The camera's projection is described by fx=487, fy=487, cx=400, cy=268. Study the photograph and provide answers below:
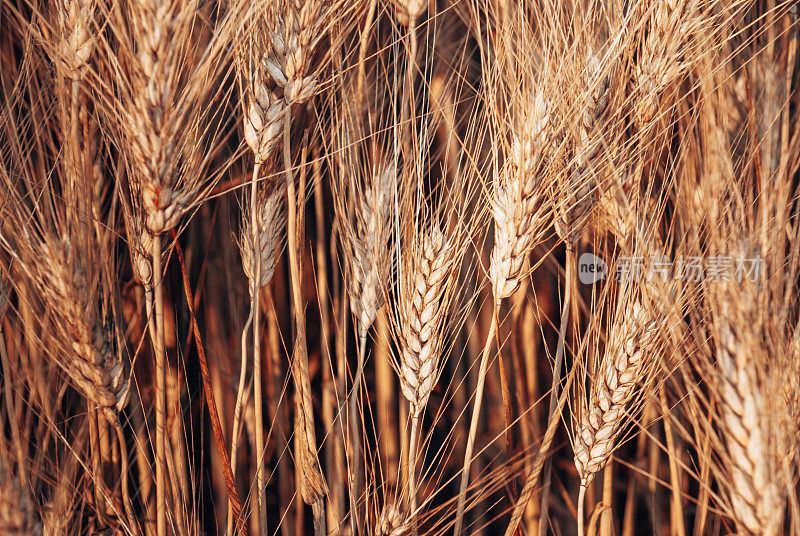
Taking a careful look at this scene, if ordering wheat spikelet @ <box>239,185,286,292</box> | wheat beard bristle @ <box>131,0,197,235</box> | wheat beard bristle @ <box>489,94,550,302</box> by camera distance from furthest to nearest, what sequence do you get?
wheat spikelet @ <box>239,185,286,292</box>, wheat beard bristle @ <box>489,94,550,302</box>, wheat beard bristle @ <box>131,0,197,235</box>

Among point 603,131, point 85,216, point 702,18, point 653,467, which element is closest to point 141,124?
point 85,216

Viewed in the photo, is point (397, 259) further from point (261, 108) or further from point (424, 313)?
point (261, 108)

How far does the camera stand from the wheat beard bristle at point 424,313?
67 centimetres

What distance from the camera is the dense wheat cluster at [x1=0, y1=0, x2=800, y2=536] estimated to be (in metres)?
0.58

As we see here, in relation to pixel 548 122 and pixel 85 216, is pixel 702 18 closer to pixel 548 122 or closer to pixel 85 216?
pixel 548 122

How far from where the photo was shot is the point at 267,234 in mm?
744

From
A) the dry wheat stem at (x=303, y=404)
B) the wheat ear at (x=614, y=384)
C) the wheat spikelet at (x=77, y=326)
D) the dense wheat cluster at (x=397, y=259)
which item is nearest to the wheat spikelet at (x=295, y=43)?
the dense wheat cluster at (x=397, y=259)

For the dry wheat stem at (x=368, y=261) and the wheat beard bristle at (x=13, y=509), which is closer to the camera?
the wheat beard bristle at (x=13, y=509)

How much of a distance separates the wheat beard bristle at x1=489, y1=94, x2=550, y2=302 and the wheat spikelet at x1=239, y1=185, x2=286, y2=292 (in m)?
0.33

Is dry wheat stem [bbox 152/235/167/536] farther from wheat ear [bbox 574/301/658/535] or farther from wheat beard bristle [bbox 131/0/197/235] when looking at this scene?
wheat ear [bbox 574/301/658/535]

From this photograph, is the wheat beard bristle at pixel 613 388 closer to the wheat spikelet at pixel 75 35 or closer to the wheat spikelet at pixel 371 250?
the wheat spikelet at pixel 371 250

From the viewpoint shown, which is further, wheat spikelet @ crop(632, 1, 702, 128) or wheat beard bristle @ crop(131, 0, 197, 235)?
wheat spikelet @ crop(632, 1, 702, 128)

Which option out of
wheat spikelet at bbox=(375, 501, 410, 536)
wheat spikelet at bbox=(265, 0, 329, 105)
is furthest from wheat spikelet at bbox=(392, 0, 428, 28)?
wheat spikelet at bbox=(375, 501, 410, 536)

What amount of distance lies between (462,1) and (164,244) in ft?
2.19
